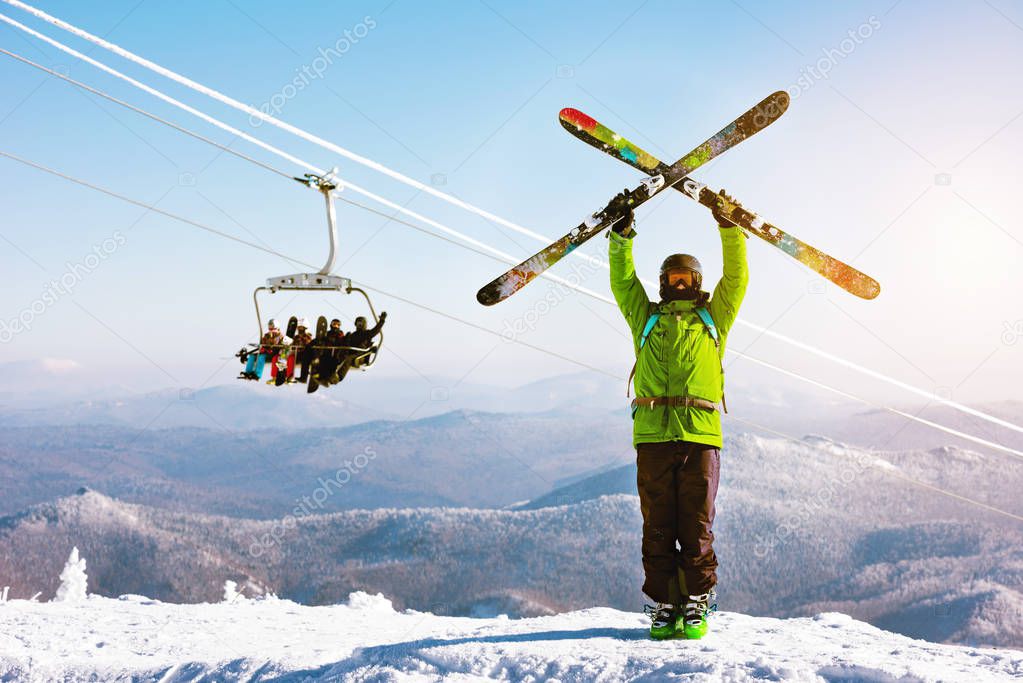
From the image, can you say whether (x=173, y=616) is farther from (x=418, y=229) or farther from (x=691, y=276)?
(x=691, y=276)

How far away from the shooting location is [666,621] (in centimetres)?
720

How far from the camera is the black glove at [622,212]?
23.6 ft

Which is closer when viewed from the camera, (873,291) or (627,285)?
(627,285)

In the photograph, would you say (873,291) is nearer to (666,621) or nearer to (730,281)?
(730,281)

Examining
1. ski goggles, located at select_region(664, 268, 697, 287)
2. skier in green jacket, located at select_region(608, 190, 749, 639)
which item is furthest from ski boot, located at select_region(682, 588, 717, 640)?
ski goggles, located at select_region(664, 268, 697, 287)

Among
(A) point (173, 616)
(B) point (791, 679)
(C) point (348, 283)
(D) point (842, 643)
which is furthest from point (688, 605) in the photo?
(A) point (173, 616)

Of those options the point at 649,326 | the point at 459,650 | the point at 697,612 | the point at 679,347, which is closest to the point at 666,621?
the point at 697,612

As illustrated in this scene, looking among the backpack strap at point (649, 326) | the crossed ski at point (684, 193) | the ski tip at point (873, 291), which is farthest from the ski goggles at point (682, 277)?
the ski tip at point (873, 291)

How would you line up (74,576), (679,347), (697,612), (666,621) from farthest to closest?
(74,576) → (666,621) → (697,612) → (679,347)

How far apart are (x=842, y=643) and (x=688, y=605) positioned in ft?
7.32

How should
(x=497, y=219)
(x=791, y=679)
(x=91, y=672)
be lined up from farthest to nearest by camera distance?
(x=497, y=219) → (x=91, y=672) → (x=791, y=679)

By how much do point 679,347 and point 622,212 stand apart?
1535 millimetres

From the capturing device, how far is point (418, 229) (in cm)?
1250

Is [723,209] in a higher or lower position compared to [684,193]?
lower
